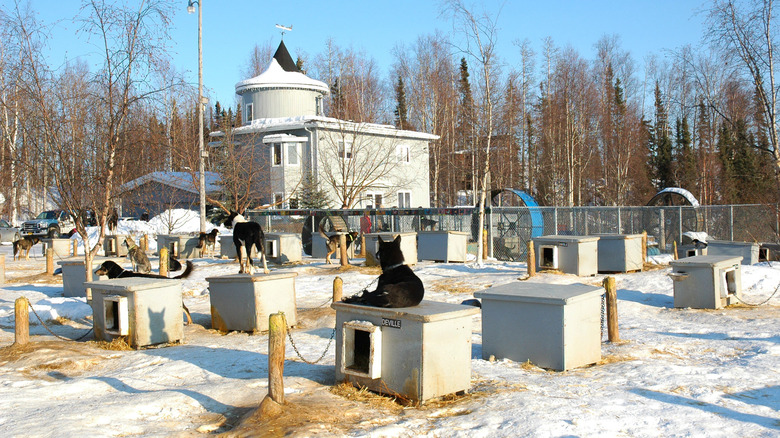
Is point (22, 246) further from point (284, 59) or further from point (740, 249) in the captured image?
point (740, 249)

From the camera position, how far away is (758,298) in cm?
1389

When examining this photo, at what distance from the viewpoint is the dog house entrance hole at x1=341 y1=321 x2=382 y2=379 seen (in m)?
6.82

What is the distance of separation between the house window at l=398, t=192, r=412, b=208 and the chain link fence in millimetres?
18021

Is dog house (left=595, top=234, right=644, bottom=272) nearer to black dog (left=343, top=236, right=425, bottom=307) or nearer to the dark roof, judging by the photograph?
black dog (left=343, top=236, right=425, bottom=307)

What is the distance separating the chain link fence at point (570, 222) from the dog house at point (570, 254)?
4523 millimetres

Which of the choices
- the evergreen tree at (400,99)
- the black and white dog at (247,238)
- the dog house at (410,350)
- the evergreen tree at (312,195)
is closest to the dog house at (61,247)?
the evergreen tree at (312,195)

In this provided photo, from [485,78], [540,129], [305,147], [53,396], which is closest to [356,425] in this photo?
[53,396]

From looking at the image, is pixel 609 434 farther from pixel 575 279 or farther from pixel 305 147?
pixel 305 147

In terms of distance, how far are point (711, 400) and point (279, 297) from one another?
6.84m

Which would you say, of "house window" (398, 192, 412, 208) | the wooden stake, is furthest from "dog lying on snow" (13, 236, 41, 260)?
"house window" (398, 192, 412, 208)

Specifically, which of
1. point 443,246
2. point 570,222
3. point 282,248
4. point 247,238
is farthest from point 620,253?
point 282,248

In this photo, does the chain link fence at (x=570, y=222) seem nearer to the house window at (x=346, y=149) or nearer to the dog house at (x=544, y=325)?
the dog house at (x=544, y=325)

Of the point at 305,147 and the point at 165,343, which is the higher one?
the point at 305,147

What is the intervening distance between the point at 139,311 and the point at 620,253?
40.2 ft
